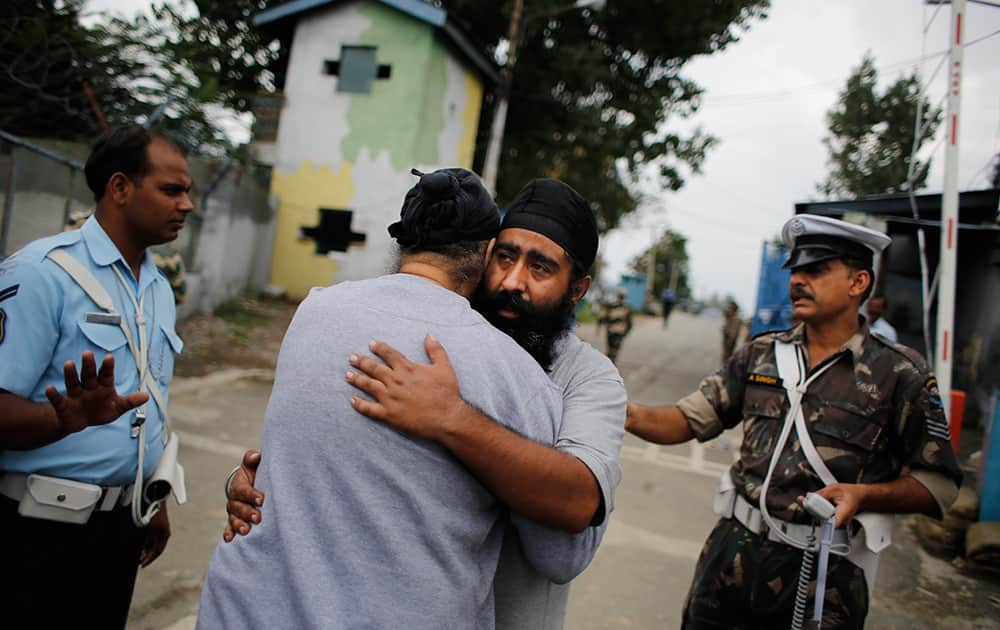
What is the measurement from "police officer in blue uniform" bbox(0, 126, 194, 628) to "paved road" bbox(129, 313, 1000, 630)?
131cm

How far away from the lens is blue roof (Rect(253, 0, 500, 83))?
12680mm

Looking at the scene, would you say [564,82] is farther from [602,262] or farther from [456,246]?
[602,262]

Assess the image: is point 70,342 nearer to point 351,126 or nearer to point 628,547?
point 628,547

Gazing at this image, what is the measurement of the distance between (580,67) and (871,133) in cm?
873

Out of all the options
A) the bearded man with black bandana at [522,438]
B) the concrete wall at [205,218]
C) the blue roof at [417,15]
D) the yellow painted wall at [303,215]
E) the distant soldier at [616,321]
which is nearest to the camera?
the bearded man with black bandana at [522,438]

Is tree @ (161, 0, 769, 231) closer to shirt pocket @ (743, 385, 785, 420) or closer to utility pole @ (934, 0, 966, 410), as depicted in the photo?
utility pole @ (934, 0, 966, 410)

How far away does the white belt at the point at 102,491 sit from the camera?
164 centimetres

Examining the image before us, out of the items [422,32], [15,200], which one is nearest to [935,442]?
[15,200]

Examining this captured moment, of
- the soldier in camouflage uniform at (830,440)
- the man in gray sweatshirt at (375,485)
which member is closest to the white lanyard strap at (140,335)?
the man in gray sweatshirt at (375,485)

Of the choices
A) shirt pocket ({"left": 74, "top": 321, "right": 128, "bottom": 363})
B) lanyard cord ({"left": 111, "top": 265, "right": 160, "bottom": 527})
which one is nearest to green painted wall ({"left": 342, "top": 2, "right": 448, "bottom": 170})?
lanyard cord ({"left": 111, "top": 265, "right": 160, "bottom": 527})

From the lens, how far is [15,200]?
5840 millimetres

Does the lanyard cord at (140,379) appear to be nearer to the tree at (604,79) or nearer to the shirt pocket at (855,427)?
the shirt pocket at (855,427)

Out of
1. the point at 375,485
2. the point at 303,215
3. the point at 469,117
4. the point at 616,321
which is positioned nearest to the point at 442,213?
the point at 375,485

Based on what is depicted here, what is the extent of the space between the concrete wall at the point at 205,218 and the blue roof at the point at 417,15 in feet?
12.8
